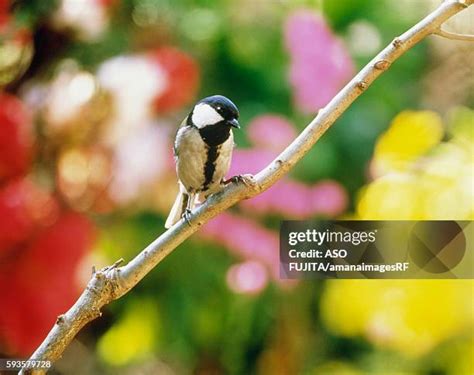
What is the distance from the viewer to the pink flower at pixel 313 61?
4.19 feet

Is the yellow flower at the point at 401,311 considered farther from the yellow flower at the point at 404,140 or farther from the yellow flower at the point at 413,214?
the yellow flower at the point at 404,140

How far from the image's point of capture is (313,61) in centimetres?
128

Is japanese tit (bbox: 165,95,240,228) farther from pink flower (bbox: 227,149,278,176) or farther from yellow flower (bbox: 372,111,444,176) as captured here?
yellow flower (bbox: 372,111,444,176)

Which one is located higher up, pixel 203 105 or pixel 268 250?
pixel 203 105

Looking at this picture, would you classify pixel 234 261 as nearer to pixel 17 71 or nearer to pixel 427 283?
pixel 427 283

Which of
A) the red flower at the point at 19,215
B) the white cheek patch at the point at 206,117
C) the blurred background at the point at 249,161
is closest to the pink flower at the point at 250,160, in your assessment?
the blurred background at the point at 249,161

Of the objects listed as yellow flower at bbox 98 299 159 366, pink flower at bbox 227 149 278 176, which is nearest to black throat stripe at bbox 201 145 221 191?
→ pink flower at bbox 227 149 278 176

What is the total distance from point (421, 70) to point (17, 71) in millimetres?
707

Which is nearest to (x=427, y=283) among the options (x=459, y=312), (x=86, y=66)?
(x=459, y=312)

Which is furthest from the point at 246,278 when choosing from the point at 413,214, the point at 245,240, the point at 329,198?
the point at 413,214

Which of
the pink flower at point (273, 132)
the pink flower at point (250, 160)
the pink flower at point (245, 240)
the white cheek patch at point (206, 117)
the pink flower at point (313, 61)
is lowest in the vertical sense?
the pink flower at point (245, 240)

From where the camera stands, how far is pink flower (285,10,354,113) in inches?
50.3

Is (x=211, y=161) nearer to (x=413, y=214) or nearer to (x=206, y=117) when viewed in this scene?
(x=206, y=117)

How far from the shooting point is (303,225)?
50.2 inches
